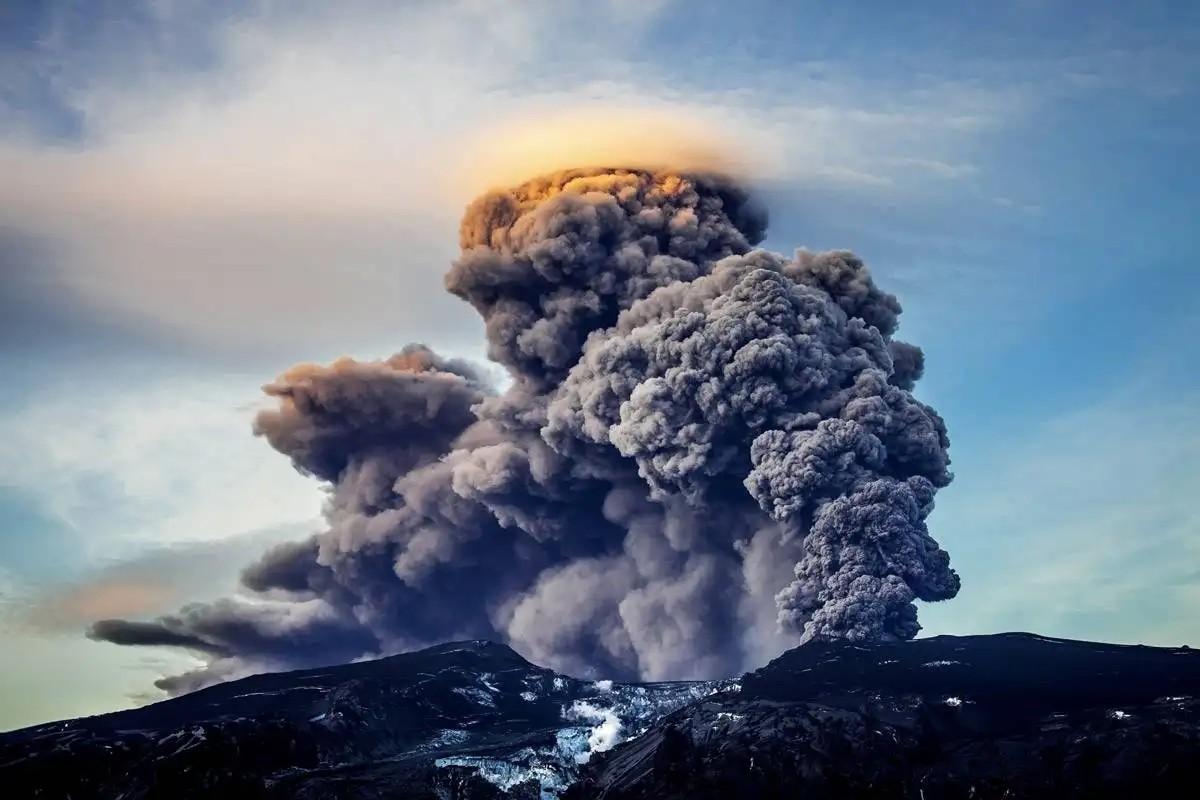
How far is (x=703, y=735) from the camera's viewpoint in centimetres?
4356

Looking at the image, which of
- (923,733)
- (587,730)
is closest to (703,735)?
(923,733)

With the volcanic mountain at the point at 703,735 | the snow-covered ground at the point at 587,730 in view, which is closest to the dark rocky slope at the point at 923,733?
the volcanic mountain at the point at 703,735

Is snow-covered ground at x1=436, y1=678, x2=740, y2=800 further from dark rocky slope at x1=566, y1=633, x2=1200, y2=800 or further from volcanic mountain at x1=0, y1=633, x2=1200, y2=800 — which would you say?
→ dark rocky slope at x1=566, y1=633, x2=1200, y2=800

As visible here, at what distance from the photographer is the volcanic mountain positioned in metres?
38.7

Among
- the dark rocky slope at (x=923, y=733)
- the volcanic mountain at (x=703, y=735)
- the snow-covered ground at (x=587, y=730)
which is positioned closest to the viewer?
the dark rocky slope at (x=923, y=733)

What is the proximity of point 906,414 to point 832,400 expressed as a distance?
338 cm

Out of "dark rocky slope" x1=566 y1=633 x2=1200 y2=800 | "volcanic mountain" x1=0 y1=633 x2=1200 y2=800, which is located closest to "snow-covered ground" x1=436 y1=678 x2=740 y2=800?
"volcanic mountain" x1=0 y1=633 x2=1200 y2=800

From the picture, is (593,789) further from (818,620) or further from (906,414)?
(906,414)

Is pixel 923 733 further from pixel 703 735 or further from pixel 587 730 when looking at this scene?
pixel 587 730

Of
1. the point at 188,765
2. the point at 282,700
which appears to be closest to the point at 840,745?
the point at 188,765

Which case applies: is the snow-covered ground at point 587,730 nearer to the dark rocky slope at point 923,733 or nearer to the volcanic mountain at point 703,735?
the volcanic mountain at point 703,735

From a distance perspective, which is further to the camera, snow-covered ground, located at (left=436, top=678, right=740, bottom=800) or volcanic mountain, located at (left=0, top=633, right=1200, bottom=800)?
snow-covered ground, located at (left=436, top=678, right=740, bottom=800)

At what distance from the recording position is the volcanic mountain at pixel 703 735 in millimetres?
38688

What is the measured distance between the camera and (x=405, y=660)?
65125 millimetres
